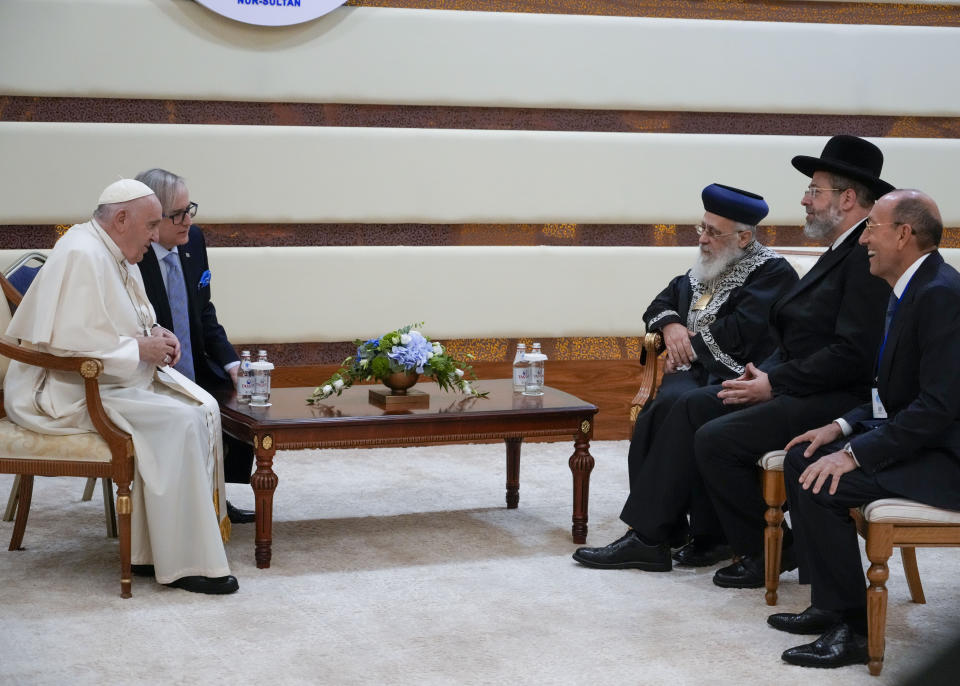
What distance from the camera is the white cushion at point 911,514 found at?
3074 mm

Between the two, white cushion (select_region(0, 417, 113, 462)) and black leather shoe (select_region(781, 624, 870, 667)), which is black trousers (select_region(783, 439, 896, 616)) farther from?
white cushion (select_region(0, 417, 113, 462))

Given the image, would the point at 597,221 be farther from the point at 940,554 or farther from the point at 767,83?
the point at 940,554

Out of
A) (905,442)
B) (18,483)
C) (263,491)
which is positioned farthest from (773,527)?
(18,483)

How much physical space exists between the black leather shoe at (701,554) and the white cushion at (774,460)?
572 mm

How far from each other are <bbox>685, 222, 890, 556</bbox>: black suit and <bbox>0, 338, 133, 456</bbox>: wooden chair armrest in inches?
73.4

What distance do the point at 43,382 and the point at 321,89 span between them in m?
2.47

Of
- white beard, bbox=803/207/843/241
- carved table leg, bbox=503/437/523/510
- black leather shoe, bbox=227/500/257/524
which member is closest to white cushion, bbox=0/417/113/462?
black leather shoe, bbox=227/500/257/524

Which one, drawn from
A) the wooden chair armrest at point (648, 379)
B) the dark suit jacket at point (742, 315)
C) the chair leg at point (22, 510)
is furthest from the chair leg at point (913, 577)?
the chair leg at point (22, 510)

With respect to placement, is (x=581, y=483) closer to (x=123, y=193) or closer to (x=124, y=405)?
(x=124, y=405)

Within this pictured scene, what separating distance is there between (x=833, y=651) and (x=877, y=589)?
0.21 meters

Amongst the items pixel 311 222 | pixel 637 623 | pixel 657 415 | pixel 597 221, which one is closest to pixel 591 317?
pixel 597 221

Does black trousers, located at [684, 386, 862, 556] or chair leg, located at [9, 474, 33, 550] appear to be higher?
black trousers, located at [684, 386, 862, 556]

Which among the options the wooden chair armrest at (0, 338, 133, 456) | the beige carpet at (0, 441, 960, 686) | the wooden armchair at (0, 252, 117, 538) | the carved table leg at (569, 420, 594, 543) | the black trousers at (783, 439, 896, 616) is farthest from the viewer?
the carved table leg at (569, 420, 594, 543)

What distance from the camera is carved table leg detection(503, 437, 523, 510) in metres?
4.80
